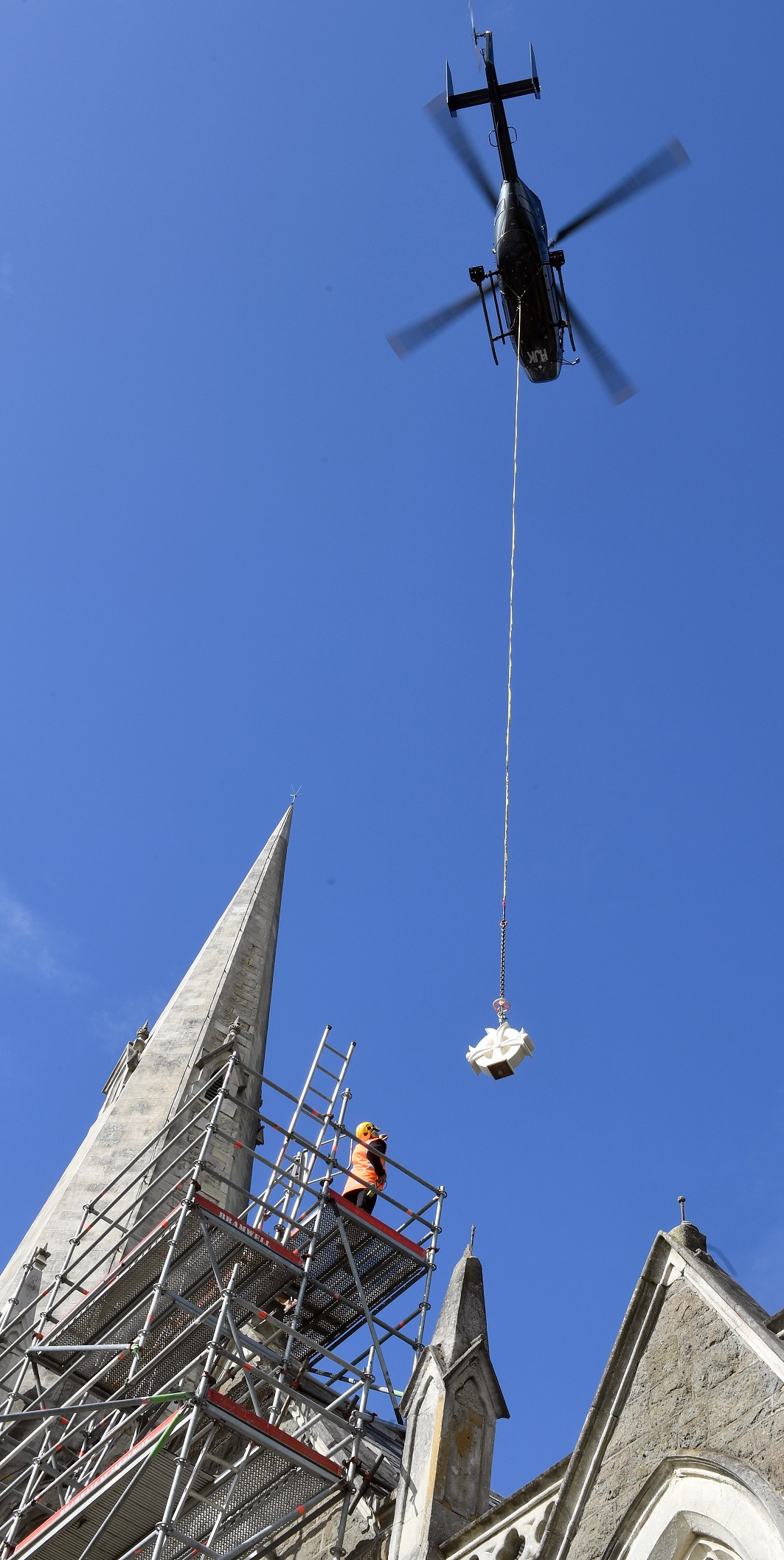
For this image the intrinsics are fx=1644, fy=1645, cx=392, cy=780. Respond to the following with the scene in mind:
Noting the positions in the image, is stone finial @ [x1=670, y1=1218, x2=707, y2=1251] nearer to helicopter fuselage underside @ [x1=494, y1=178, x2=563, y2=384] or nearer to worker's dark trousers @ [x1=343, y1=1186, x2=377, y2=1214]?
A: worker's dark trousers @ [x1=343, y1=1186, x2=377, y2=1214]

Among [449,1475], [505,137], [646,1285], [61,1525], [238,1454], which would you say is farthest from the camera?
[505,137]

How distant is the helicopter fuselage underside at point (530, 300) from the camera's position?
1900cm

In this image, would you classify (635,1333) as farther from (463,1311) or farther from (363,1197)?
(363,1197)

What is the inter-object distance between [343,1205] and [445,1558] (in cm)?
448

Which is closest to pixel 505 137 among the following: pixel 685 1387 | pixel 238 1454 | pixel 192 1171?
pixel 192 1171

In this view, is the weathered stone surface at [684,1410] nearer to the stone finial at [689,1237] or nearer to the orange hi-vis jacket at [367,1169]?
the stone finial at [689,1237]

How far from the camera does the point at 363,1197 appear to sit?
14953 millimetres

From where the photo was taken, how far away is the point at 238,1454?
14695mm

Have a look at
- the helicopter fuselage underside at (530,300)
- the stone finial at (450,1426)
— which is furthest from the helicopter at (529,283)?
the stone finial at (450,1426)

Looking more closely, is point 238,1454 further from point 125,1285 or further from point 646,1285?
point 646,1285

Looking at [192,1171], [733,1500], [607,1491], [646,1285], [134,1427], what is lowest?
[733,1500]

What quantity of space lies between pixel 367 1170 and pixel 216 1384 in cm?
243

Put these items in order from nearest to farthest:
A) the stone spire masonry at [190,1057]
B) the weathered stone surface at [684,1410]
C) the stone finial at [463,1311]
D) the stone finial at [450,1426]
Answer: the weathered stone surface at [684,1410] → the stone finial at [450,1426] → the stone finial at [463,1311] → the stone spire masonry at [190,1057]

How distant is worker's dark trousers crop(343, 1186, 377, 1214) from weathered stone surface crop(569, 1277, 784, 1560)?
667 centimetres
